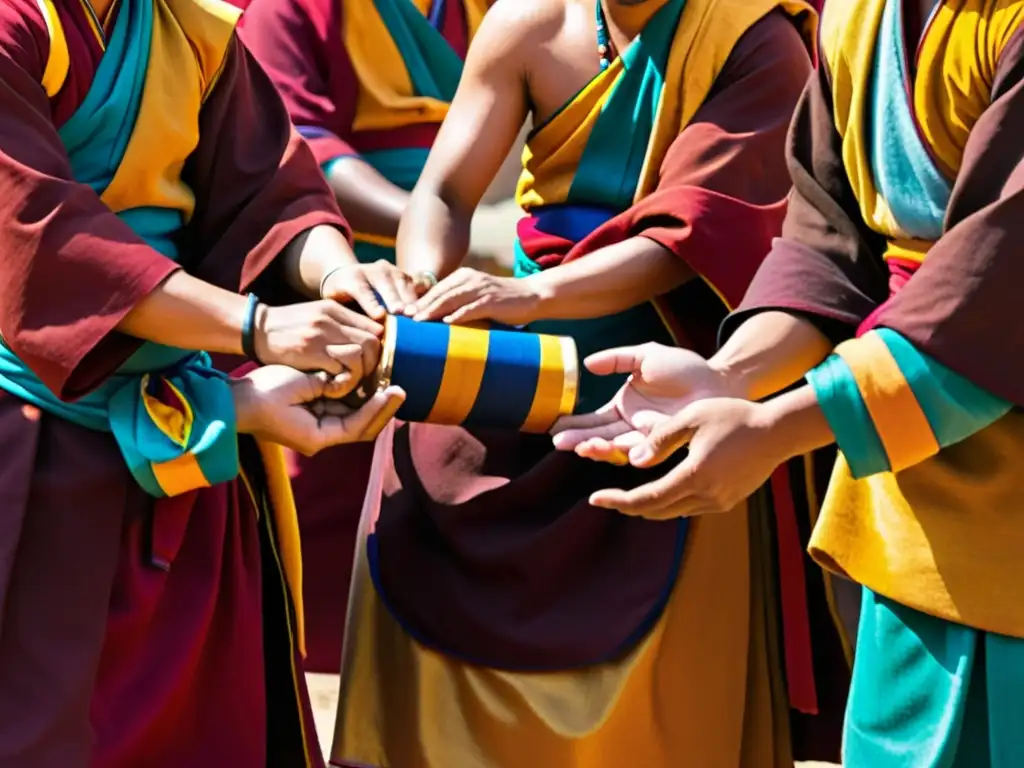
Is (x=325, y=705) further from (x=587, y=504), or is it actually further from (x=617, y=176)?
(x=617, y=176)

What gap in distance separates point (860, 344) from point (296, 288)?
2.86ft

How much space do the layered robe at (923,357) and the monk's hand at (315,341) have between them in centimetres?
51

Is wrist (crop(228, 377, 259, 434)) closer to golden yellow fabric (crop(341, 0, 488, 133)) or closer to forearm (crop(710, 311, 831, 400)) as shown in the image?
forearm (crop(710, 311, 831, 400))

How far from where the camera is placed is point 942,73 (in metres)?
1.77

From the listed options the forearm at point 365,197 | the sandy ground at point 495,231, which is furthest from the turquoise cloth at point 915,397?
the sandy ground at point 495,231

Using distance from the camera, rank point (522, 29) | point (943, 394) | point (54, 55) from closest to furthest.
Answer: point (943, 394) → point (54, 55) → point (522, 29)

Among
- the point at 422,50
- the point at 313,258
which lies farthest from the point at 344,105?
the point at 313,258

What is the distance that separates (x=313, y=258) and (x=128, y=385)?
33 cm

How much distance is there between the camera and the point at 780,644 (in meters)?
2.42

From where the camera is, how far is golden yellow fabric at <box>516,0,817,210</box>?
2.31 meters

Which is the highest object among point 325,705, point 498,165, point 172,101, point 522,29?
point 522,29

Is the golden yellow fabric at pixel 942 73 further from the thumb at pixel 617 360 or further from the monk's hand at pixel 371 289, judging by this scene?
the monk's hand at pixel 371 289

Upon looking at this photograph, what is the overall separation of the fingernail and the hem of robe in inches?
18.6

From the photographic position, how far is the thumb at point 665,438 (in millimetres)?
1833
